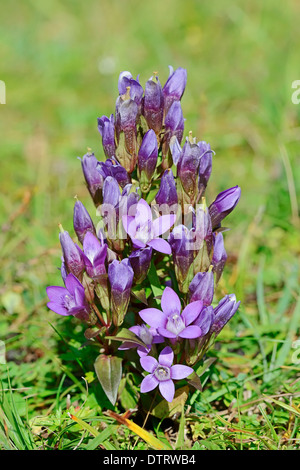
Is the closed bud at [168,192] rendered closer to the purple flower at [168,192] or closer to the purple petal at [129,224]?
the purple flower at [168,192]

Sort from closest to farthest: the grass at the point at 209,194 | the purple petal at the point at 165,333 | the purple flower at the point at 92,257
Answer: the purple petal at the point at 165,333 → the purple flower at the point at 92,257 → the grass at the point at 209,194

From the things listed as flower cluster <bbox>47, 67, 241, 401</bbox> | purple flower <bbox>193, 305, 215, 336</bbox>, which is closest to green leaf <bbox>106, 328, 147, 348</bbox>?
flower cluster <bbox>47, 67, 241, 401</bbox>

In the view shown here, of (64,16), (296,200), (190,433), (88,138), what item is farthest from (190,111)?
(190,433)

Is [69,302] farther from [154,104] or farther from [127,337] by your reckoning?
[154,104]

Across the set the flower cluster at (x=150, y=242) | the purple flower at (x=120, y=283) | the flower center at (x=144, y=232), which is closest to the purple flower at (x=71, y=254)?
the flower cluster at (x=150, y=242)

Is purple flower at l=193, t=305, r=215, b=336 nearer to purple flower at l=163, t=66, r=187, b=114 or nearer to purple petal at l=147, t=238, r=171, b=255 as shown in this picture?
purple petal at l=147, t=238, r=171, b=255
